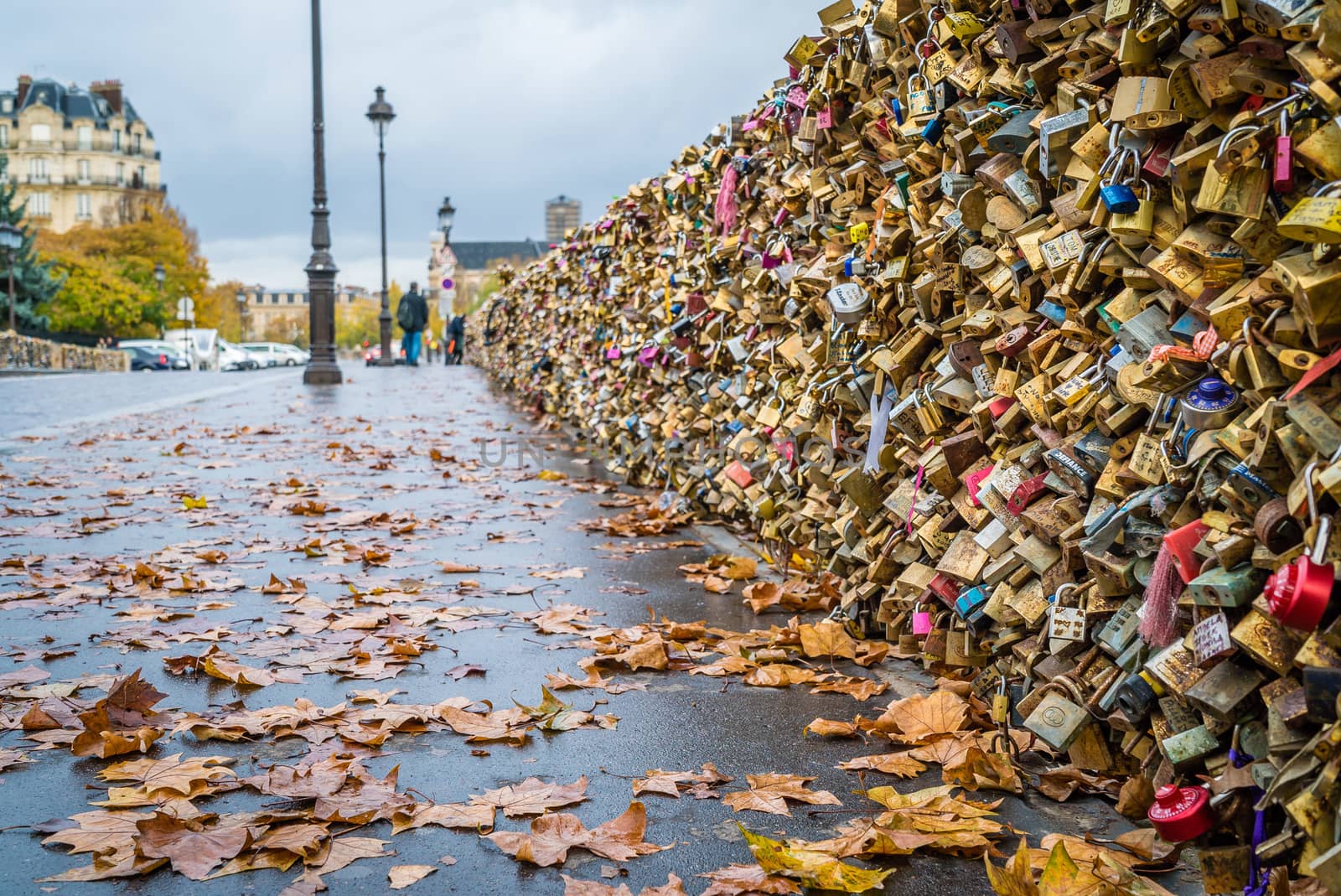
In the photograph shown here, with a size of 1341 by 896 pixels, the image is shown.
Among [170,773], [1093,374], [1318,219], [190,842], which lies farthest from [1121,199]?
[170,773]

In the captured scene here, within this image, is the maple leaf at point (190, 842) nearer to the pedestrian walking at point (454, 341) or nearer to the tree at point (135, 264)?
the pedestrian walking at point (454, 341)

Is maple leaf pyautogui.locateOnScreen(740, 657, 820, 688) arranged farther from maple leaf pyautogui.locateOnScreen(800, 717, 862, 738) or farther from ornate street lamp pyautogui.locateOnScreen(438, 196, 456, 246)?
ornate street lamp pyautogui.locateOnScreen(438, 196, 456, 246)

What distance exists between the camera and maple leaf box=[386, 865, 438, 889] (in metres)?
2.18

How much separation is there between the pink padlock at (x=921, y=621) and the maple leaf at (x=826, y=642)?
1.06 ft

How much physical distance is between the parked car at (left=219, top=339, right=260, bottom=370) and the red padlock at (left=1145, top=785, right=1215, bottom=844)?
65.5 meters

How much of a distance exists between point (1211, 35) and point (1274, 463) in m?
0.85

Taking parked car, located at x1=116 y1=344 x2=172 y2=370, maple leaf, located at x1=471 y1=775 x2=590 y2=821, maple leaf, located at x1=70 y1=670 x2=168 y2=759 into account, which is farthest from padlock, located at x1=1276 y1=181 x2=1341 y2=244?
parked car, located at x1=116 y1=344 x2=172 y2=370

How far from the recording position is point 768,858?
223 cm

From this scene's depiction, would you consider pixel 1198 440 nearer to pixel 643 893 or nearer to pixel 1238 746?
pixel 1238 746

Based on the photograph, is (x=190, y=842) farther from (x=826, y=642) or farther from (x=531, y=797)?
→ (x=826, y=642)

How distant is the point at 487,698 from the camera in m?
3.32

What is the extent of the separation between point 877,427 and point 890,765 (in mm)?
1496

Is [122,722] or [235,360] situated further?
[235,360]

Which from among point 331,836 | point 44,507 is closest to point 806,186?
point 331,836
